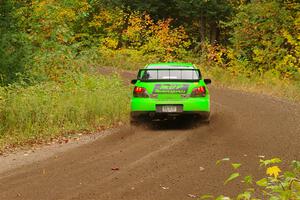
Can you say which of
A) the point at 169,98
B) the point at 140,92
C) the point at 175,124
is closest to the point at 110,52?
the point at 175,124

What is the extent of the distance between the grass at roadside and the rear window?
60.5 inches

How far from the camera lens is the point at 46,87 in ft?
50.5

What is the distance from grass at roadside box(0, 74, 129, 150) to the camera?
1221 cm

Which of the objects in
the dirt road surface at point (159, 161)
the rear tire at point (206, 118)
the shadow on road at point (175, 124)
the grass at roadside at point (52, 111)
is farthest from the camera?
the shadow on road at point (175, 124)

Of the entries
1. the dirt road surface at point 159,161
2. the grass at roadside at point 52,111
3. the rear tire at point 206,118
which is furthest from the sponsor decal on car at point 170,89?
the grass at roadside at point 52,111

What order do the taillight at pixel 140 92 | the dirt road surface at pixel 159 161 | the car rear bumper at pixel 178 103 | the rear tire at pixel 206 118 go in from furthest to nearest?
the rear tire at pixel 206 118 → the taillight at pixel 140 92 → the car rear bumper at pixel 178 103 → the dirt road surface at pixel 159 161

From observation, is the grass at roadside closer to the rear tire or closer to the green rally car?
the green rally car

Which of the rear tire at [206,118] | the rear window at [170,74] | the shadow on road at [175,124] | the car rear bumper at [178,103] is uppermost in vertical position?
the rear window at [170,74]

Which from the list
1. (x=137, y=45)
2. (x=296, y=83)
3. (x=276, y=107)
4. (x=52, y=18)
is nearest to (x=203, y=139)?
(x=276, y=107)

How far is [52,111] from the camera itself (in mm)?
13258

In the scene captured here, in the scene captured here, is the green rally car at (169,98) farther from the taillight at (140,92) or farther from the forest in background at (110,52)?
the forest in background at (110,52)

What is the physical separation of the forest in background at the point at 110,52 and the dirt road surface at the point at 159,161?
5.97 ft

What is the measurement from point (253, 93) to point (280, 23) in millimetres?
5915

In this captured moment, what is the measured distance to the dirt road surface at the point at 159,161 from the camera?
749cm
